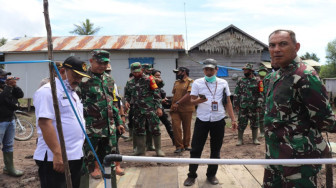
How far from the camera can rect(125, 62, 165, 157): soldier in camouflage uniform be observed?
5539 mm

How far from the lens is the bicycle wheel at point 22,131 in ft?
26.8

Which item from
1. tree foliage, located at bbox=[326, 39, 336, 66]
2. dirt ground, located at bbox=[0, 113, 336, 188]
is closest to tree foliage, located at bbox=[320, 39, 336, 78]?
tree foliage, located at bbox=[326, 39, 336, 66]

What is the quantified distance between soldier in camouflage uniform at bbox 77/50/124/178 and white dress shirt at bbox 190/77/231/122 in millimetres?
1278

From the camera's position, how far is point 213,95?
4.02 m

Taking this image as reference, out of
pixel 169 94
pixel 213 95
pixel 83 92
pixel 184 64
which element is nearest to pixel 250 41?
pixel 184 64

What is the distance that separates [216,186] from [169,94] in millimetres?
9779

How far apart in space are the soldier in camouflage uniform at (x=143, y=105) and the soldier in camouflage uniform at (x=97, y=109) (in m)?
1.78

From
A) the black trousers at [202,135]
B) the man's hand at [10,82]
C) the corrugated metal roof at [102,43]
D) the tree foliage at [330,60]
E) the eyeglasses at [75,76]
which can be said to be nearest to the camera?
the eyeglasses at [75,76]

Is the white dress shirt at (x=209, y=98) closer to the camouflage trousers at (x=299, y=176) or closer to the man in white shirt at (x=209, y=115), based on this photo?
the man in white shirt at (x=209, y=115)

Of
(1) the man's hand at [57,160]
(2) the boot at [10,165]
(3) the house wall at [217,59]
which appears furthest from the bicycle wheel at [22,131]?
(3) the house wall at [217,59]

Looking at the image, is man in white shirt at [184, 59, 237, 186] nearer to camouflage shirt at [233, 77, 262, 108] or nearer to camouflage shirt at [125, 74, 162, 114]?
camouflage shirt at [125, 74, 162, 114]

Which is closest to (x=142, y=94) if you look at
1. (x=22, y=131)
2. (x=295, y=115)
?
(x=295, y=115)

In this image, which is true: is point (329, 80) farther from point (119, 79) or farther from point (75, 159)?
point (75, 159)

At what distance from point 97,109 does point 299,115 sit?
2.53m
